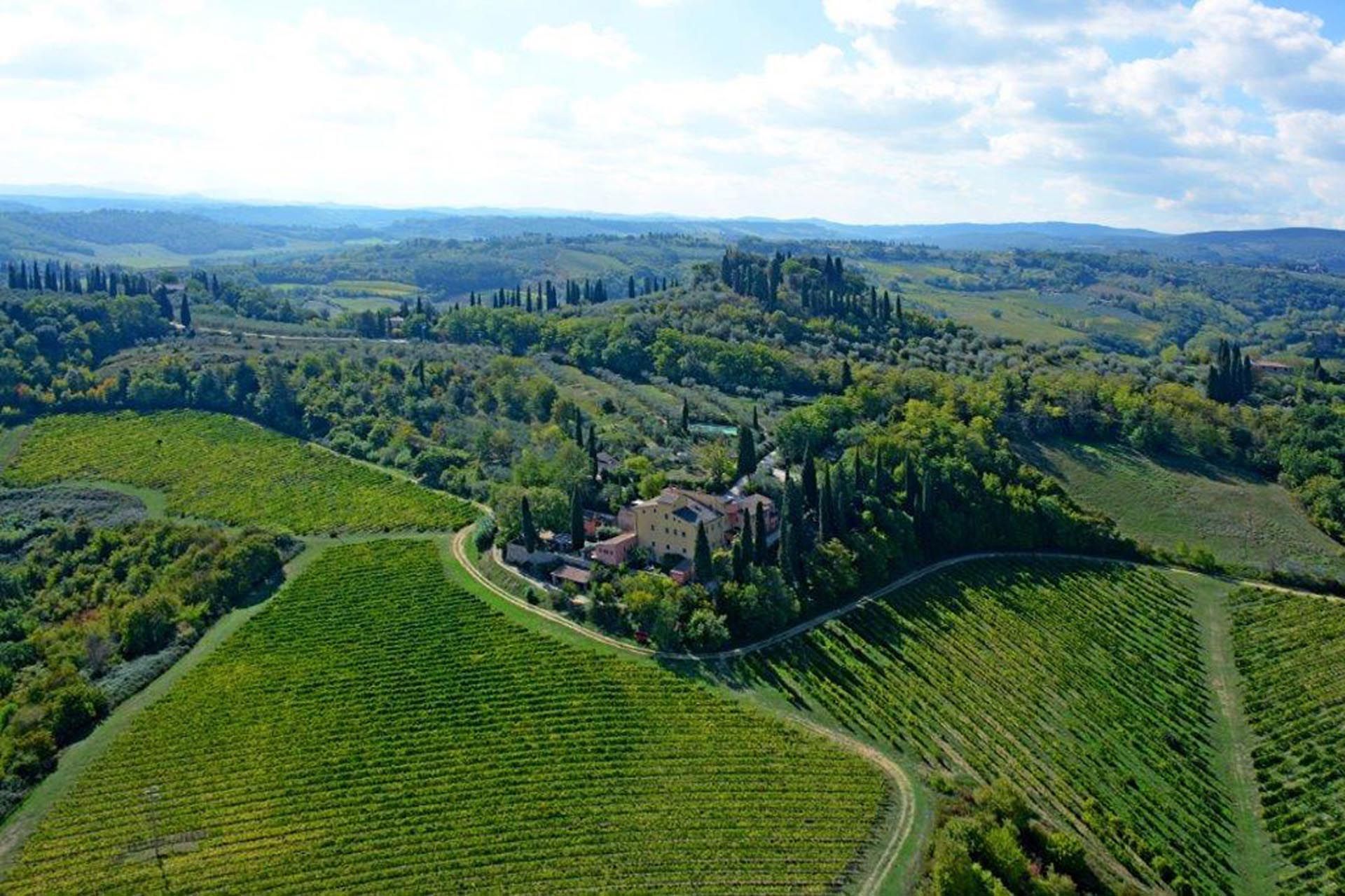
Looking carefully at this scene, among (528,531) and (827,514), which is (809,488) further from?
(528,531)

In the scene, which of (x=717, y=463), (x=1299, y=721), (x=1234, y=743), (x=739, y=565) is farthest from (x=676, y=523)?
(x=1299, y=721)

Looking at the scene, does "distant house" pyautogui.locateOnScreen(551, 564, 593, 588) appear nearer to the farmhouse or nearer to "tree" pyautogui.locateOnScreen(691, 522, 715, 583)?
the farmhouse

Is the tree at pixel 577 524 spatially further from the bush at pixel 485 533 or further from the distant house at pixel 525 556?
the bush at pixel 485 533

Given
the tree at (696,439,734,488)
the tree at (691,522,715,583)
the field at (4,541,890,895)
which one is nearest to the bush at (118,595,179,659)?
the field at (4,541,890,895)

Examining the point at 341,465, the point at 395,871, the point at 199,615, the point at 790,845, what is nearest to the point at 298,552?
the point at 199,615

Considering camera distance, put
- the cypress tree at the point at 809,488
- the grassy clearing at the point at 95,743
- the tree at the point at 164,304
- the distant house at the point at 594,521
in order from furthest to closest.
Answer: the tree at the point at 164,304 → the cypress tree at the point at 809,488 → the distant house at the point at 594,521 → the grassy clearing at the point at 95,743

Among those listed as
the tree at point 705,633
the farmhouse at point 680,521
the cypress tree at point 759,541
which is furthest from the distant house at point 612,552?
the tree at point 705,633
